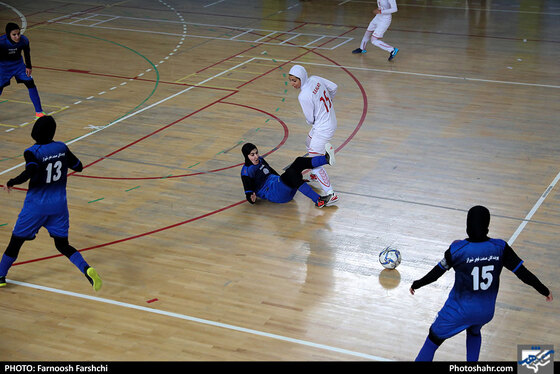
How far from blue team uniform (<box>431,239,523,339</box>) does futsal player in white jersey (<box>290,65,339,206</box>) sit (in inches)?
177

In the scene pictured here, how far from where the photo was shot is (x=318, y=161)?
9945mm

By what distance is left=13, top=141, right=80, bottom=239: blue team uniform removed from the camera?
7.73 metres

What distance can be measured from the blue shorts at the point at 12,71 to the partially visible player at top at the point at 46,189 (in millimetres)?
6643

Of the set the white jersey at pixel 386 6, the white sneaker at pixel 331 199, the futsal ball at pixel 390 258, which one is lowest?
the white sneaker at pixel 331 199

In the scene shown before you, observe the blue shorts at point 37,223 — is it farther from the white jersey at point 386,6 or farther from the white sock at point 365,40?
the white jersey at point 386,6

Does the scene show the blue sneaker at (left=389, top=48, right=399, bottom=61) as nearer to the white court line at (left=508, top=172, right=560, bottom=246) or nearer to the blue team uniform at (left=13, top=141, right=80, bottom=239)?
the white court line at (left=508, top=172, right=560, bottom=246)

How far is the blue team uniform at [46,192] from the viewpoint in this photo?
7.73 metres

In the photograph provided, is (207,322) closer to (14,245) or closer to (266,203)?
(14,245)

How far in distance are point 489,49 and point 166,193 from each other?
11.7 meters

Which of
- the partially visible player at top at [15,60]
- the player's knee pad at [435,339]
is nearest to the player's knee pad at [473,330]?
the player's knee pad at [435,339]

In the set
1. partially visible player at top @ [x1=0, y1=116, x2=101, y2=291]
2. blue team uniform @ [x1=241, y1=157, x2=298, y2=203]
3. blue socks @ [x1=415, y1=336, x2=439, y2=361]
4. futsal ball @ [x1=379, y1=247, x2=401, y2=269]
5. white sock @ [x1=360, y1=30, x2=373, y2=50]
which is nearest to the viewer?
blue socks @ [x1=415, y1=336, x2=439, y2=361]

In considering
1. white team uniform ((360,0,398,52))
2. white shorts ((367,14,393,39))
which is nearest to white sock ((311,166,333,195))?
white team uniform ((360,0,398,52))

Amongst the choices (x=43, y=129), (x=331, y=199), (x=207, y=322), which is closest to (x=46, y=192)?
(x=43, y=129)

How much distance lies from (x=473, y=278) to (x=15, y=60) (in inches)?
431
